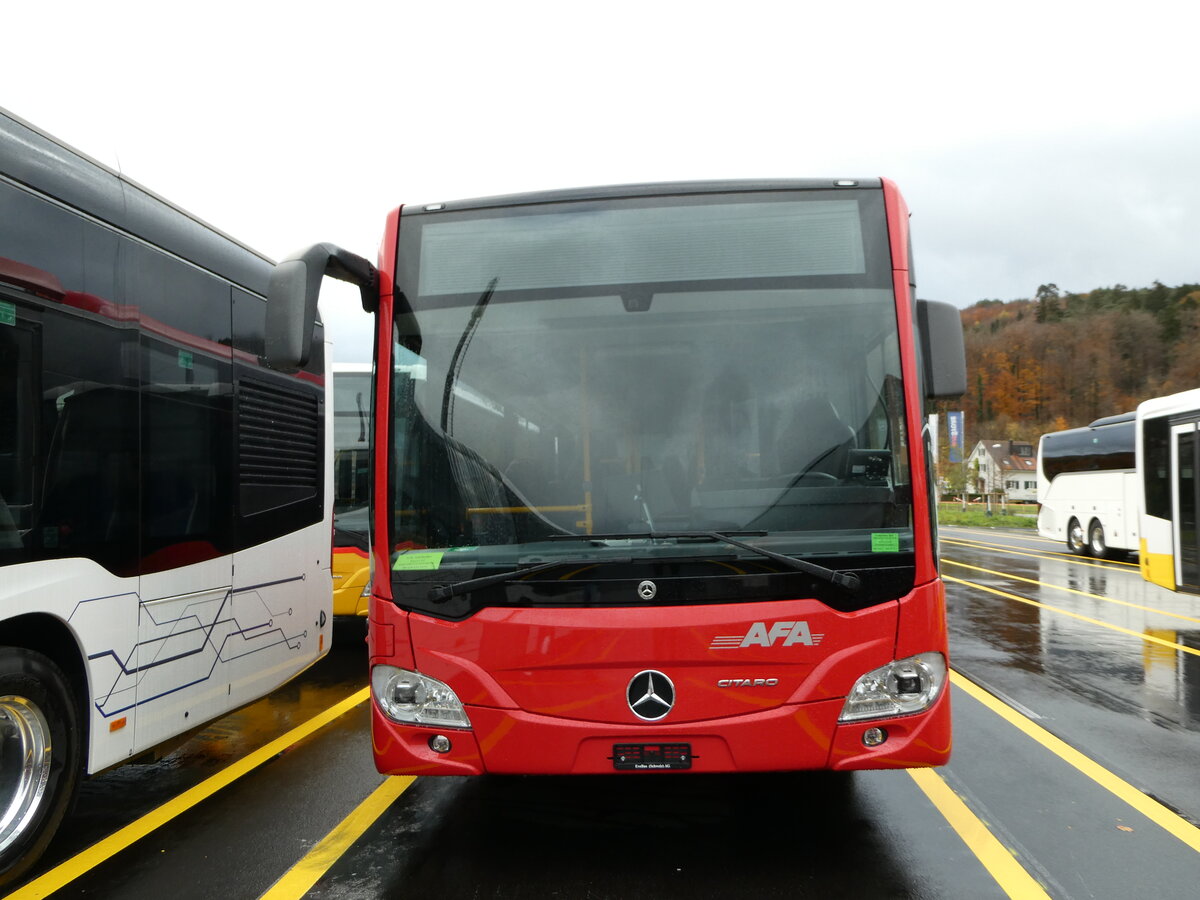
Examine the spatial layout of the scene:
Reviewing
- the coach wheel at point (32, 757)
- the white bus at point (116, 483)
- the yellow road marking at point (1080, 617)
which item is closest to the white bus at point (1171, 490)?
the yellow road marking at point (1080, 617)

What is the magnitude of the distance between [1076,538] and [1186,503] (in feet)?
42.1

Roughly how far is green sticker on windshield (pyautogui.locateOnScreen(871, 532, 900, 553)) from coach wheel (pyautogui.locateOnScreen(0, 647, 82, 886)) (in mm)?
3256

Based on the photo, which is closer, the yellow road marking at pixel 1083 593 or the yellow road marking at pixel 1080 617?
the yellow road marking at pixel 1080 617

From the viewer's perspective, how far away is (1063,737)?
561cm

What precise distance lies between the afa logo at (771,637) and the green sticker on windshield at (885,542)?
408mm

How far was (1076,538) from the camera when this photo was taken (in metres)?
23.4

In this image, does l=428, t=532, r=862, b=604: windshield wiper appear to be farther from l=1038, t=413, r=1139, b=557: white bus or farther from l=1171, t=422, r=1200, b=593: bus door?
l=1038, t=413, r=1139, b=557: white bus

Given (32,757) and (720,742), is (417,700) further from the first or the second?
(32,757)

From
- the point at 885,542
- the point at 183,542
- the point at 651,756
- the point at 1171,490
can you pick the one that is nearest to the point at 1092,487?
the point at 1171,490

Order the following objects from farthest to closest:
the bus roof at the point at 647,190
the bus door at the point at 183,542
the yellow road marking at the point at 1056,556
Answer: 1. the yellow road marking at the point at 1056,556
2. the bus door at the point at 183,542
3. the bus roof at the point at 647,190

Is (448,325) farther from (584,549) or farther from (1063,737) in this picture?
(1063,737)

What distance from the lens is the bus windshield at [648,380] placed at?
11.6 ft

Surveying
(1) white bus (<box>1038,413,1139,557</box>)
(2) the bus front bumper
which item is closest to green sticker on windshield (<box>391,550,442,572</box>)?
(2) the bus front bumper

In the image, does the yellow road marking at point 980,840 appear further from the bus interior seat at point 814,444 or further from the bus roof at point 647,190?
the bus roof at point 647,190
